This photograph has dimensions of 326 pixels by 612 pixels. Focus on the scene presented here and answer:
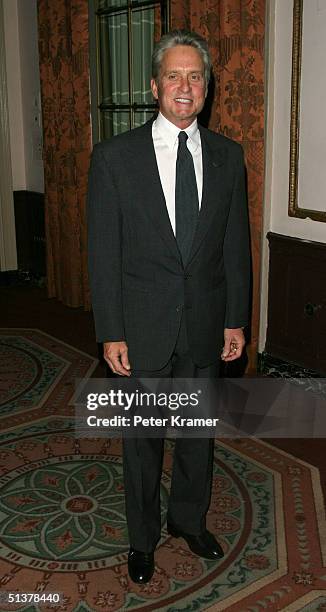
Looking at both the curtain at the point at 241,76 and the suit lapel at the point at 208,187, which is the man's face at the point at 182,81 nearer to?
the suit lapel at the point at 208,187

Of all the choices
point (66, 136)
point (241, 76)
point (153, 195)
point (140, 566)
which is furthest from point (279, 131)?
point (140, 566)

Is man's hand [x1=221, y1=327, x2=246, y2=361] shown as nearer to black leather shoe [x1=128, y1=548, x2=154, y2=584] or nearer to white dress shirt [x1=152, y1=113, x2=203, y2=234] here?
white dress shirt [x1=152, y1=113, x2=203, y2=234]

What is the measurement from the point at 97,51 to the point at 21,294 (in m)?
2.12

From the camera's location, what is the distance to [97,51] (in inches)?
194

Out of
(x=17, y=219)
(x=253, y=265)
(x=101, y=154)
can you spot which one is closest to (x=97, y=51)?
(x=17, y=219)

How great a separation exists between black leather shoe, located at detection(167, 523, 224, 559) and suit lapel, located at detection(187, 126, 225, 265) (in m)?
0.97

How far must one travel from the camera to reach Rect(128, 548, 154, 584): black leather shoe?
2146 millimetres

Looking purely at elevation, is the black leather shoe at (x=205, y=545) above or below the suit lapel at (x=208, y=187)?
below

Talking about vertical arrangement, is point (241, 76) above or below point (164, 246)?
above

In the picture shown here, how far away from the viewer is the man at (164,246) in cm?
193

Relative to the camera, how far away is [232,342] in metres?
2.22

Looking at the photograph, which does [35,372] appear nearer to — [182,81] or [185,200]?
[185,200]

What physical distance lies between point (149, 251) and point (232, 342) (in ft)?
1.53

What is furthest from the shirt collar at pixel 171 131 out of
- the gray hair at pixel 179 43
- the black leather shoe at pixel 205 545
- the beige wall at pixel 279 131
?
the beige wall at pixel 279 131
